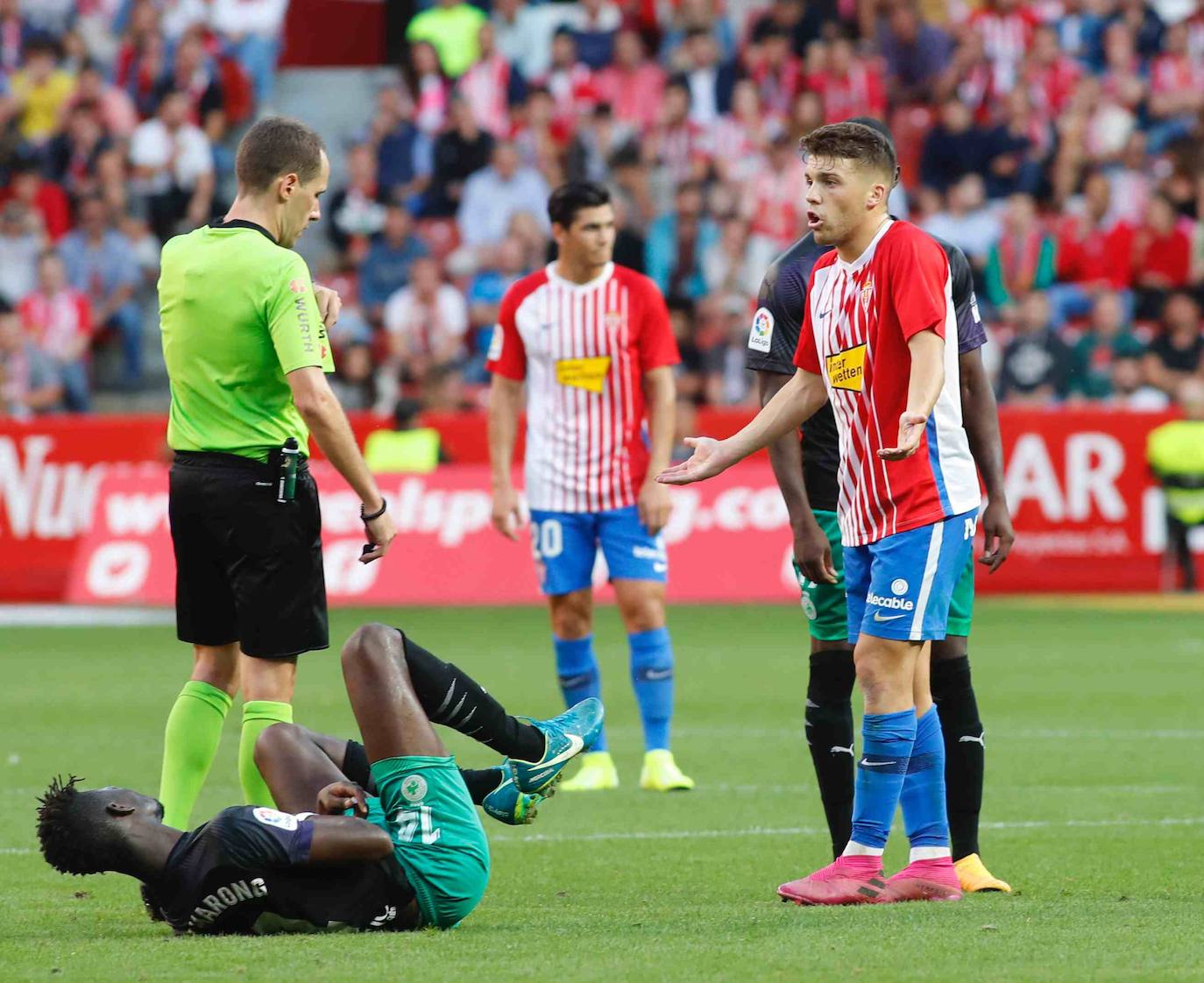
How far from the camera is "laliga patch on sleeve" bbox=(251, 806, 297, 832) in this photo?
17.7 feet

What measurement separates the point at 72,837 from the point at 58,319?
54.3 ft

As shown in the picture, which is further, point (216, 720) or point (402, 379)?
A: point (402, 379)

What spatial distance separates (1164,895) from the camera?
20.6 feet

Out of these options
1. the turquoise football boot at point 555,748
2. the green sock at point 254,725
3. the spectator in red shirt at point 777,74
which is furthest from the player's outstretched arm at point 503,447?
the spectator in red shirt at point 777,74

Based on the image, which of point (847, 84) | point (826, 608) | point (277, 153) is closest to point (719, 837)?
point (826, 608)

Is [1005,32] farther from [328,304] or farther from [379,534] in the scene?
[379,534]

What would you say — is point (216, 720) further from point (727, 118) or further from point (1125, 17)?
point (1125, 17)

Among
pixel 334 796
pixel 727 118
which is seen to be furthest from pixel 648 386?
pixel 727 118

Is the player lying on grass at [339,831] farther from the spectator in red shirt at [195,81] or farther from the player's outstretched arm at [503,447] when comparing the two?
the spectator in red shirt at [195,81]

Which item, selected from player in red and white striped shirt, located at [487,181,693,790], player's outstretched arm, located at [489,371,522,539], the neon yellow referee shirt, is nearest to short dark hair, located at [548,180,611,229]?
player in red and white striped shirt, located at [487,181,693,790]

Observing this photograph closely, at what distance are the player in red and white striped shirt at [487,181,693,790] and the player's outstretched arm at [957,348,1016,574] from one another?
118 inches

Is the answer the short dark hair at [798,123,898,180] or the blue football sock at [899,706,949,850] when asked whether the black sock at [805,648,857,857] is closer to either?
the blue football sock at [899,706,949,850]

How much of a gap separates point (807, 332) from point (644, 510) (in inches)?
128

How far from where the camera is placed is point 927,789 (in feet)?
20.6
